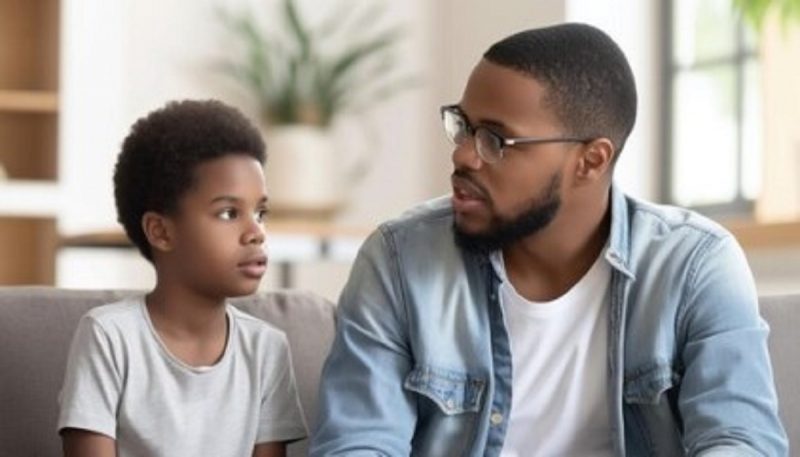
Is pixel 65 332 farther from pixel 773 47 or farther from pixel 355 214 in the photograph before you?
pixel 355 214

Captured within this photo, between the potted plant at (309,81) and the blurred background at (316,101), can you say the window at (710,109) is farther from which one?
the potted plant at (309,81)

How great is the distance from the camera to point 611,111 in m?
2.31

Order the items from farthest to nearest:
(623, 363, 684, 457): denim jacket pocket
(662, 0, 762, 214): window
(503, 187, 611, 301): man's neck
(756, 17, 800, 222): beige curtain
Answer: (662, 0, 762, 214): window < (756, 17, 800, 222): beige curtain < (503, 187, 611, 301): man's neck < (623, 363, 684, 457): denim jacket pocket

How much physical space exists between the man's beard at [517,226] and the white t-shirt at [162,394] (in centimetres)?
30

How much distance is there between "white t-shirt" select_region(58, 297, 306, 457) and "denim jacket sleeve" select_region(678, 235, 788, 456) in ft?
1.64

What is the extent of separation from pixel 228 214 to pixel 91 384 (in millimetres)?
281

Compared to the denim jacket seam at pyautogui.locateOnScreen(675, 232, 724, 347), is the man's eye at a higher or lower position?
higher

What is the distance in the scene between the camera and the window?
5.13m

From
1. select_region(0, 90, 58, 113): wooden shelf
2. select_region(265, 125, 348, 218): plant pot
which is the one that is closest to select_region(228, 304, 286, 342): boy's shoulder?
select_region(265, 125, 348, 218): plant pot

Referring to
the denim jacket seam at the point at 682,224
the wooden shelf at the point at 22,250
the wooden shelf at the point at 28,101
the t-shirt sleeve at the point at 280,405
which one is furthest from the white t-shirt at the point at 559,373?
the wooden shelf at the point at 22,250

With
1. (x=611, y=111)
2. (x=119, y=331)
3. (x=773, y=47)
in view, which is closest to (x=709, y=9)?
(x=773, y=47)

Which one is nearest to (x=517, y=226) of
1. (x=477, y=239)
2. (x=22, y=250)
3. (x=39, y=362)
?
(x=477, y=239)

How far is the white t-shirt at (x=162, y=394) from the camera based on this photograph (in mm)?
2137

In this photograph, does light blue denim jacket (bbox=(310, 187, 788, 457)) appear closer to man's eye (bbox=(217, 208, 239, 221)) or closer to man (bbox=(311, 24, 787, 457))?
man (bbox=(311, 24, 787, 457))
